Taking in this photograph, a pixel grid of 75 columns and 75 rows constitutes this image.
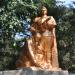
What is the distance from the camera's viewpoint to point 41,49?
17.5m

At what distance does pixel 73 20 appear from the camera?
3180 centimetres

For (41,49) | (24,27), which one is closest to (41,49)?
(41,49)

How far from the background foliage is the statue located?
6.65 metres

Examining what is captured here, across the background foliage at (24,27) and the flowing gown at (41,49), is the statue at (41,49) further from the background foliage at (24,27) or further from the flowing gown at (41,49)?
the background foliage at (24,27)

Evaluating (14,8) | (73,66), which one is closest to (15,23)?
(14,8)

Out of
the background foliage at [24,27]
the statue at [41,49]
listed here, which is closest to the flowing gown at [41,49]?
the statue at [41,49]

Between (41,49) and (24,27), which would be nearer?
(41,49)

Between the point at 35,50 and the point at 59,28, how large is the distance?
12993 mm

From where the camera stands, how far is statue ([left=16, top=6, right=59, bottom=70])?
1728 cm

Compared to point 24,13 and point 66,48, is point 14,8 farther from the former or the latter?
point 66,48

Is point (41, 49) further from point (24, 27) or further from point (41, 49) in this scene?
point (24, 27)

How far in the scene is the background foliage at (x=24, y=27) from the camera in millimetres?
24906

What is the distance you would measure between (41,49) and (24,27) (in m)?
9.98

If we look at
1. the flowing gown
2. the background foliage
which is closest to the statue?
the flowing gown
